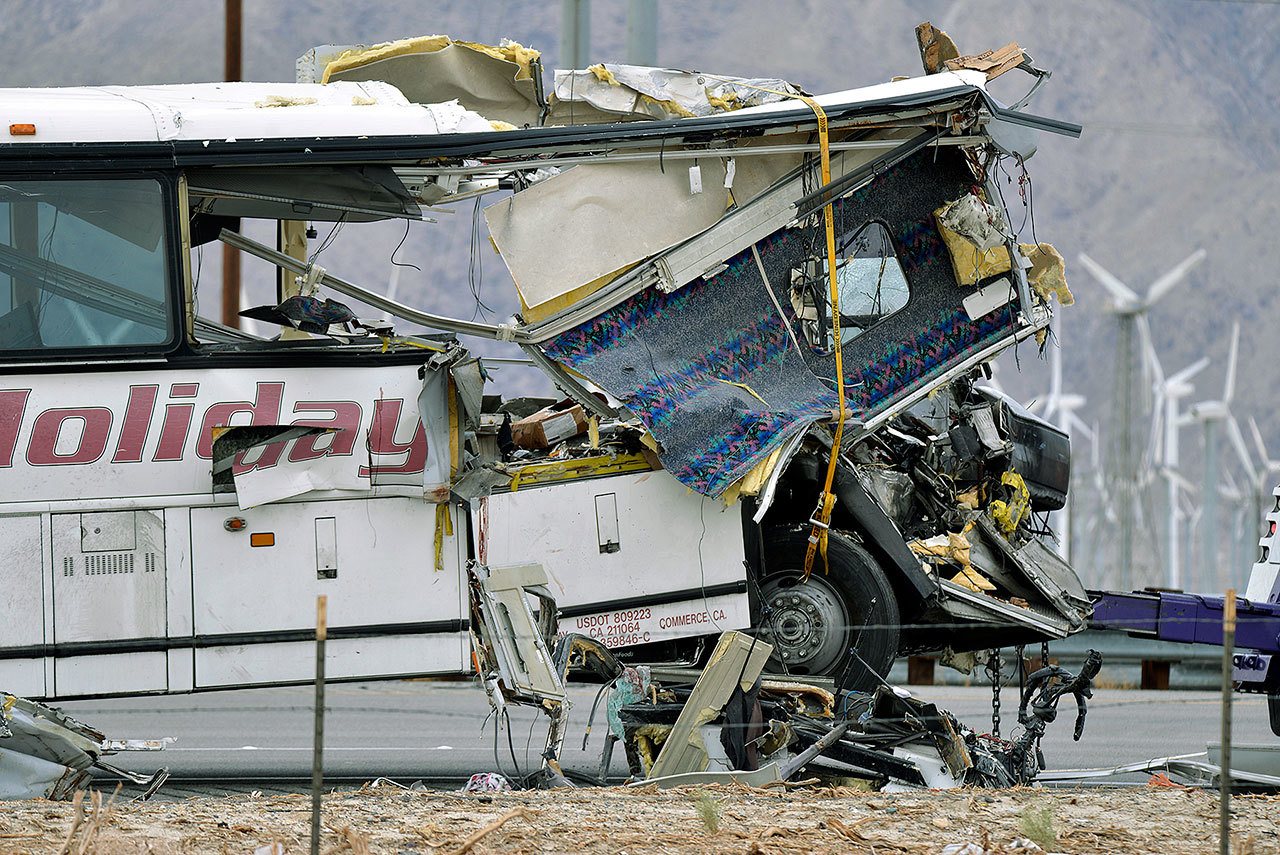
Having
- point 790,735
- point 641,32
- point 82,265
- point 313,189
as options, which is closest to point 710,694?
point 790,735

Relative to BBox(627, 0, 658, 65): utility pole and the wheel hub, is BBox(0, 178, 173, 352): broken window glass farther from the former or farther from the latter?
BBox(627, 0, 658, 65): utility pole

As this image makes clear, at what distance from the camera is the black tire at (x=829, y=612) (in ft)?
26.6

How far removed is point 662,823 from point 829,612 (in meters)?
2.43

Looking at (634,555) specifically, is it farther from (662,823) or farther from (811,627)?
(662,823)

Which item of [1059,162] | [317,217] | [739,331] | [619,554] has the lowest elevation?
[619,554]

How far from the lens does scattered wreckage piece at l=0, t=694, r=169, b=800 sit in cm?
688

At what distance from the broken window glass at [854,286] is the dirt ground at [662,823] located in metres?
2.45

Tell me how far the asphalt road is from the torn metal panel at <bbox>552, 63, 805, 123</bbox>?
3239mm

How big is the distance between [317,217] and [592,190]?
1.65m

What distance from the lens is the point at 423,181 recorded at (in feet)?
25.4

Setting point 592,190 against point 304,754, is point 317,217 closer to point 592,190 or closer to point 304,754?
point 592,190

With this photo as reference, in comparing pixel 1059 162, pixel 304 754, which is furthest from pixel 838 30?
pixel 304 754

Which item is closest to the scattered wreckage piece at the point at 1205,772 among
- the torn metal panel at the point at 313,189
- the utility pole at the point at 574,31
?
the torn metal panel at the point at 313,189

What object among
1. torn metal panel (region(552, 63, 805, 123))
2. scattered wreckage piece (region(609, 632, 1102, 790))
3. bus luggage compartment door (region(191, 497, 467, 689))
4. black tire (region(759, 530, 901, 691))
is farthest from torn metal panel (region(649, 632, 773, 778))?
torn metal panel (region(552, 63, 805, 123))
